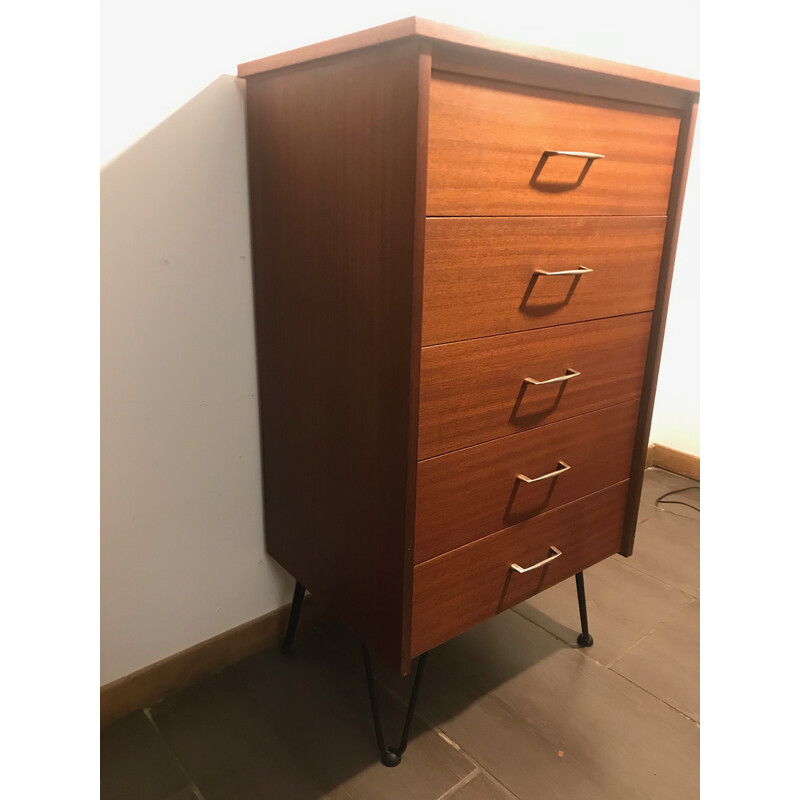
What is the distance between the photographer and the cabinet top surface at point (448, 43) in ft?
2.56

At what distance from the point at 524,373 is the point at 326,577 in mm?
521

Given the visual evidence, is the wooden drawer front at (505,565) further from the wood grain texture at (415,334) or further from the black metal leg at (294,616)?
the black metal leg at (294,616)

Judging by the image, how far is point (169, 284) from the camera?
1.15m

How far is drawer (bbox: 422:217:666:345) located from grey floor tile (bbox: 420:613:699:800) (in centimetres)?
78

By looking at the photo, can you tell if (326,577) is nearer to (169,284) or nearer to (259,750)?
(259,750)

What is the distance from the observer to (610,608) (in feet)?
5.48

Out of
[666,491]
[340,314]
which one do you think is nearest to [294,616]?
[340,314]

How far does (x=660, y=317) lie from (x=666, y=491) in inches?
49.4

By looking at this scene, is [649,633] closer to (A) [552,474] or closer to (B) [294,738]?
(A) [552,474]

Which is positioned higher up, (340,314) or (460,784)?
(340,314)

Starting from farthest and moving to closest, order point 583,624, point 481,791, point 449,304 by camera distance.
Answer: point 583,624
point 481,791
point 449,304

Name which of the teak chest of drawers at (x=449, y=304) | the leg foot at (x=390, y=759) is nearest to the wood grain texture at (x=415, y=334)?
the teak chest of drawers at (x=449, y=304)

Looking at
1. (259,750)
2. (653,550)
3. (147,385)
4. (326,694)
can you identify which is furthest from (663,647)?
(147,385)

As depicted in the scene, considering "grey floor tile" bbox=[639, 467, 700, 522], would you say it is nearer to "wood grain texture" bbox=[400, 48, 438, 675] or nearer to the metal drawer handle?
the metal drawer handle
